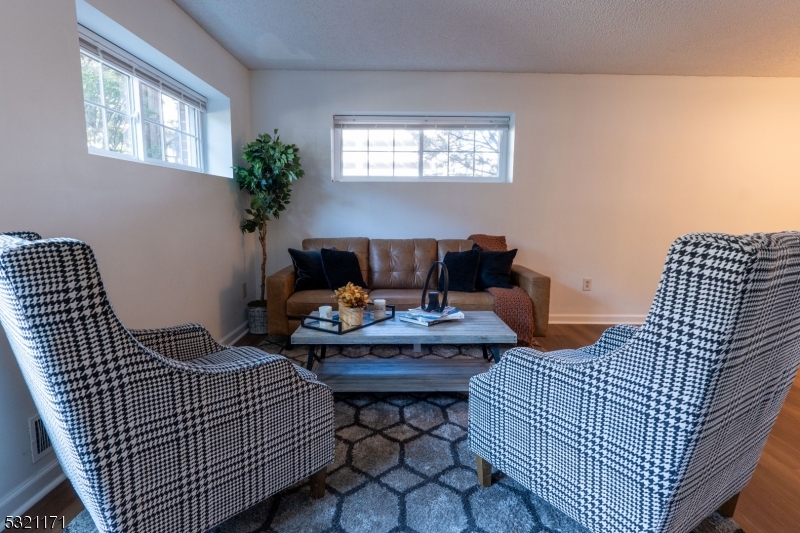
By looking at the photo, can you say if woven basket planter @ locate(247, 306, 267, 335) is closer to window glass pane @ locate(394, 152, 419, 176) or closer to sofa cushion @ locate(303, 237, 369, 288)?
sofa cushion @ locate(303, 237, 369, 288)

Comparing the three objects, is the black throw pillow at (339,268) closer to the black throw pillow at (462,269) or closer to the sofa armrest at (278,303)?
the sofa armrest at (278,303)

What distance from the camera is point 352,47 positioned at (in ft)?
10.2

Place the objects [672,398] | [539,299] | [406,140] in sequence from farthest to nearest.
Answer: [406,140] < [539,299] < [672,398]

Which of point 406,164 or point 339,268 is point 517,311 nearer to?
point 339,268

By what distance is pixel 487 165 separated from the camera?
3994 millimetres

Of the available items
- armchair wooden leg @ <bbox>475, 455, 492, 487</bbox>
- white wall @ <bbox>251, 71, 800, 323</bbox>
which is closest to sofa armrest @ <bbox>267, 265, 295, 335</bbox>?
white wall @ <bbox>251, 71, 800, 323</bbox>

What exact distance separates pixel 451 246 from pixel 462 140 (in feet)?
3.79

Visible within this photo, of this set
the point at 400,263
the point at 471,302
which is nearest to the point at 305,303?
the point at 400,263

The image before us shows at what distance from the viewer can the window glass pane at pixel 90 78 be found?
6.68 ft

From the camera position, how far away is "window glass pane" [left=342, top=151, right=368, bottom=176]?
3951mm

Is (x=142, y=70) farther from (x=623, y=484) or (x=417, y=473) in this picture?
(x=623, y=484)

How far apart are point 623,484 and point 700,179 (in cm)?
383

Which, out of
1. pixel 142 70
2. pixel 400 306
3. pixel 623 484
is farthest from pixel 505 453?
pixel 142 70

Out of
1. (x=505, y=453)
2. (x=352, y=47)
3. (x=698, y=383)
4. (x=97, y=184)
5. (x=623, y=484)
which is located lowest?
(x=505, y=453)
